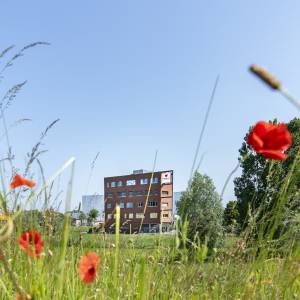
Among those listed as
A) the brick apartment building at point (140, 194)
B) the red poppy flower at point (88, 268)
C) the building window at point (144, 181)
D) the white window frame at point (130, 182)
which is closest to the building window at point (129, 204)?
the brick apartment building at point (140, 194)

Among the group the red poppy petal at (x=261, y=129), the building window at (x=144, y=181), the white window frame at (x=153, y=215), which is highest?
the building window at (x=144, y=181)

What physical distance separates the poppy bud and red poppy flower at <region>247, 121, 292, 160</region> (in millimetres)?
499

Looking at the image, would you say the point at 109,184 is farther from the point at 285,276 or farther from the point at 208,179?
the point at 285,276

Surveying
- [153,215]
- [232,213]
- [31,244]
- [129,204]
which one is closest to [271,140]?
[31,244]

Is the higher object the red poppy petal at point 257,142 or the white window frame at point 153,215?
the white window frame at point 153,215

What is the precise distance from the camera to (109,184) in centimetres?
6362

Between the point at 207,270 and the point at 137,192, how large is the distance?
56.8 meters

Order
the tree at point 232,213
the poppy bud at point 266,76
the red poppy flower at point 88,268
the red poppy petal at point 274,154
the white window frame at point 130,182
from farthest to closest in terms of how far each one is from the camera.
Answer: the white window frame at point 130,182
the tree at point 232,213
the red poppy petal at point 274,154
the red poppy flower at point 88,268
the poppy bud at point 266,76

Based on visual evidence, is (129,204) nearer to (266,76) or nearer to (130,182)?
(130,182)

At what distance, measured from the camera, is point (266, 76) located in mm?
430

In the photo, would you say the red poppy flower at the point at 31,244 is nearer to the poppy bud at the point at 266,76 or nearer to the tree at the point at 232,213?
the poppy bud at the point at 266,76

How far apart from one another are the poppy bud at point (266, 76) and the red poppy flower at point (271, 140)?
0.50 metres

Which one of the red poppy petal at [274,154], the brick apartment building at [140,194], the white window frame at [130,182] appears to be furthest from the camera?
the white window frame at [130,182]

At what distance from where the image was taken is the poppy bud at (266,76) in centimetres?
42
